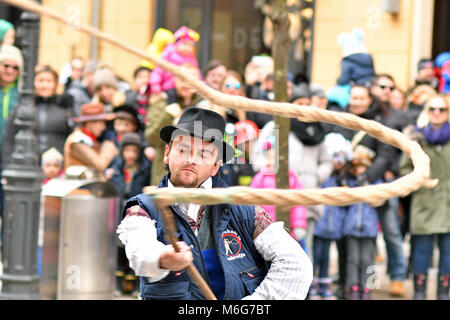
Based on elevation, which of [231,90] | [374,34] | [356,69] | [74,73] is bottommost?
[231,90]

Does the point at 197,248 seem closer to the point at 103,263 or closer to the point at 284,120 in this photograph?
the point at 284,120

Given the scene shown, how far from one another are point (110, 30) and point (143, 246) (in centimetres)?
1274

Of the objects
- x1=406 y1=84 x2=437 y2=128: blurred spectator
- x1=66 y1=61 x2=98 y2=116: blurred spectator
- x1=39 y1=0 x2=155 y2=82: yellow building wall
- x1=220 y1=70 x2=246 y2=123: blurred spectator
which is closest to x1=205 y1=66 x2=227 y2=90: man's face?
x1=220 y1=70 x2=246 y2=123: blurred spectator

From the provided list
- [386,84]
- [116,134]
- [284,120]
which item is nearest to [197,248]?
[284,120]

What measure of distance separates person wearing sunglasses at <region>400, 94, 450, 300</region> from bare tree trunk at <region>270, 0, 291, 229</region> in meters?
2.87

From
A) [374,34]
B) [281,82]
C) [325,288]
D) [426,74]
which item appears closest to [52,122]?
[325,288]

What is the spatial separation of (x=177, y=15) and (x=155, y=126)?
7.63 metres

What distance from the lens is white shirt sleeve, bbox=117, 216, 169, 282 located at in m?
2.99

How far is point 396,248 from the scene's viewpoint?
873 cm

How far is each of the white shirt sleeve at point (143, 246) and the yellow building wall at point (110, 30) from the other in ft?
A: 39.7

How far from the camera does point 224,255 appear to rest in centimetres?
322

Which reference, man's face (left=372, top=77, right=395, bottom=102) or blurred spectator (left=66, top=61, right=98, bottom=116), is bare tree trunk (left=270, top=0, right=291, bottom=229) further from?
blurred spectator (left=66, top=61, right=98, bottom=116)

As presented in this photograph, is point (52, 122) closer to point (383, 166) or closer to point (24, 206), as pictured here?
point (24, 206)

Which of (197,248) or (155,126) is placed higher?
(155,126)
